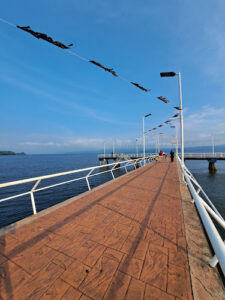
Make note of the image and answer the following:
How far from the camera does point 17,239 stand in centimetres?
253

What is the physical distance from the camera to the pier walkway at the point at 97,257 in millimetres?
1598

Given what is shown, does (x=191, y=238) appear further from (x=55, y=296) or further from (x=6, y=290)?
(x=6, y=290)

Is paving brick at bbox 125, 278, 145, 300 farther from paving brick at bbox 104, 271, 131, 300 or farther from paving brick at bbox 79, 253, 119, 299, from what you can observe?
paving brick at bbox 79, 253, 119, 299

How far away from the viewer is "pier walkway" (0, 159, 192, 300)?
62.9 inches

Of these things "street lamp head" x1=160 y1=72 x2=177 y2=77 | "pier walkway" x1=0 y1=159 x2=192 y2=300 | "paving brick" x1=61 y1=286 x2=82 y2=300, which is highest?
"street lamp head" x1=160 y1=72 x2=177 y2=77

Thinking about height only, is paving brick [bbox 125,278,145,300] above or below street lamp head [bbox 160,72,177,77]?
below

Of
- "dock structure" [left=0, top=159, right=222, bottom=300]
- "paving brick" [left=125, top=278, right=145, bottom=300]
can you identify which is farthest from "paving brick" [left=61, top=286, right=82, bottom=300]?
"paving brick" [left=125, top=278, right=145, bottom=300]

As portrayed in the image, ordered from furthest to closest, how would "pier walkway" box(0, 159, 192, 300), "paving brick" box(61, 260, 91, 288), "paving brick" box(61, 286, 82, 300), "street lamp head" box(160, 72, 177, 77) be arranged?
"street lamp head" box(160, 72, 177, 77)
"paving brick" box(61, 260, 91, 288)
"pier walkway" box(0, 159, 192, 300)
"paving brick" box(61, 286, 82, 300)

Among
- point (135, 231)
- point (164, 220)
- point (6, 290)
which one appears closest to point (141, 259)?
point (135, 231)

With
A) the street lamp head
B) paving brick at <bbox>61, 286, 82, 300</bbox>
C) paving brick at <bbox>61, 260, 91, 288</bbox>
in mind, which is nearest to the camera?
paving brick at <bbox>61, 286, 82, 300</bbox>

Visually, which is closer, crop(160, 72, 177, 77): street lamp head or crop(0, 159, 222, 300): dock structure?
crop(0, 159, 222, 300): dock structure

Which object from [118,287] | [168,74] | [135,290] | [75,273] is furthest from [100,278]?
[168,74]

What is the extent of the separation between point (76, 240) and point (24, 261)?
0.84 meters

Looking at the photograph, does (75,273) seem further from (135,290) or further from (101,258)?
(135,290)
